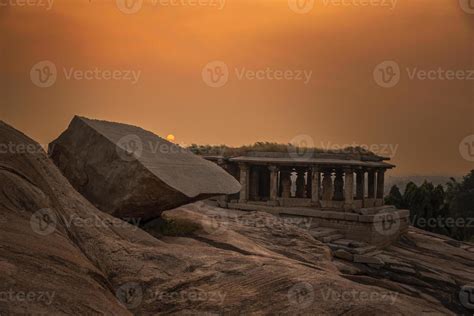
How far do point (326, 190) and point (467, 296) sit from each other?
39.4ft

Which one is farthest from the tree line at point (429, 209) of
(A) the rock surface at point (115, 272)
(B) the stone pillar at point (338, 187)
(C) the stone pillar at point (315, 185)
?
(A) the rock surface at point (115, 272)

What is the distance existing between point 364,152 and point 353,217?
5413 mm

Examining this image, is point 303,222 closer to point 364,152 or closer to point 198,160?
point 364,152

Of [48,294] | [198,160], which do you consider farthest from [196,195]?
[48,294]

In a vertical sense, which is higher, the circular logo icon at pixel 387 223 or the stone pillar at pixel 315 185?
the stone pillar at pixel 315 185

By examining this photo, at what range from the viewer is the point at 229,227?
1059 cm

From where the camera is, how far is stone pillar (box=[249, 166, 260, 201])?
85.4ft

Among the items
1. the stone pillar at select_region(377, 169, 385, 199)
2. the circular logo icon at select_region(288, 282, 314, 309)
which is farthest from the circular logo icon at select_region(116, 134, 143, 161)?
the stone pillar at select_region(377, 169, 385, 199)

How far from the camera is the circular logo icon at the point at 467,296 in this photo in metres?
12.1

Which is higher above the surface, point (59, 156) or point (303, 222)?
point (59, 156)

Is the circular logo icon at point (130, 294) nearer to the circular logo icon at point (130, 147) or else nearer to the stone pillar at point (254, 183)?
the circular logo icon at point (130, 147)

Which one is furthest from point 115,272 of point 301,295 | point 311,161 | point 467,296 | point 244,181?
point 244,181

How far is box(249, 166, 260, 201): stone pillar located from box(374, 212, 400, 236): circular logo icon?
7377 millimetres

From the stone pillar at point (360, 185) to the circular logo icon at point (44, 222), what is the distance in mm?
21048
